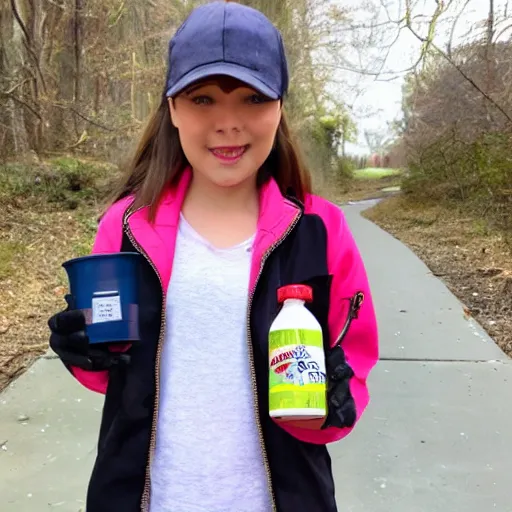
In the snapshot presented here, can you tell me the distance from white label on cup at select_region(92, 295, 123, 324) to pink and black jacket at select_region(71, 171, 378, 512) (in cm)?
10

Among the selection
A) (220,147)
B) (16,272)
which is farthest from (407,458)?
(16,272)

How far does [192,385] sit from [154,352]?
0.11 m

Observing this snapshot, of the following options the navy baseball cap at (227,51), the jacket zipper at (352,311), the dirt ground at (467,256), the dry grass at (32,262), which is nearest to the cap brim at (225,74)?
the navy baseball cap at (227,51)

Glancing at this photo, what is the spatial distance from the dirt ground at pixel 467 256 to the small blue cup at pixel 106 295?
3.77 m

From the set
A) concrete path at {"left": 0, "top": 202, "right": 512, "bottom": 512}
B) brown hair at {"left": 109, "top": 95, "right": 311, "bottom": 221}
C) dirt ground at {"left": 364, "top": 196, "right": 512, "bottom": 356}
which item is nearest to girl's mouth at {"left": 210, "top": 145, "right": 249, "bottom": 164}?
brown hair at {"left": 109, "top": 95, "right": 311, "bottom": 221}

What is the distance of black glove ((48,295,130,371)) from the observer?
146cm

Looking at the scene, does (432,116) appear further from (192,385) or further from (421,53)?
(192,385)

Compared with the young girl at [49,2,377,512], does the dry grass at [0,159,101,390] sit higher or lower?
lower

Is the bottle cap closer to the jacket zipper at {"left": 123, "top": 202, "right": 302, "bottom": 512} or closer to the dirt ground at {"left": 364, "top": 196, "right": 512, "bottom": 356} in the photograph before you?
the jacket zipper at {"left": 123, "top": 202, "right": 302, "bottom": 512}

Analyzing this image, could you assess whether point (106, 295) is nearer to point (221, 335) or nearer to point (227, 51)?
point (221, 335)

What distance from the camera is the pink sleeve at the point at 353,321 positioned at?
1524 mm

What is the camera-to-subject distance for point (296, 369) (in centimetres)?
131

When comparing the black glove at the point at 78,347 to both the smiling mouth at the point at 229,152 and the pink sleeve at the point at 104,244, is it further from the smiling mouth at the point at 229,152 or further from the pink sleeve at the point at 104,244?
the smiling mouth at the point at 229,152

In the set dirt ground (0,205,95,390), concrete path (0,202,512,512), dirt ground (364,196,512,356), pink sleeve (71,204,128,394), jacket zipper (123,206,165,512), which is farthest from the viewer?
dirt ground (364,196,512,356)
